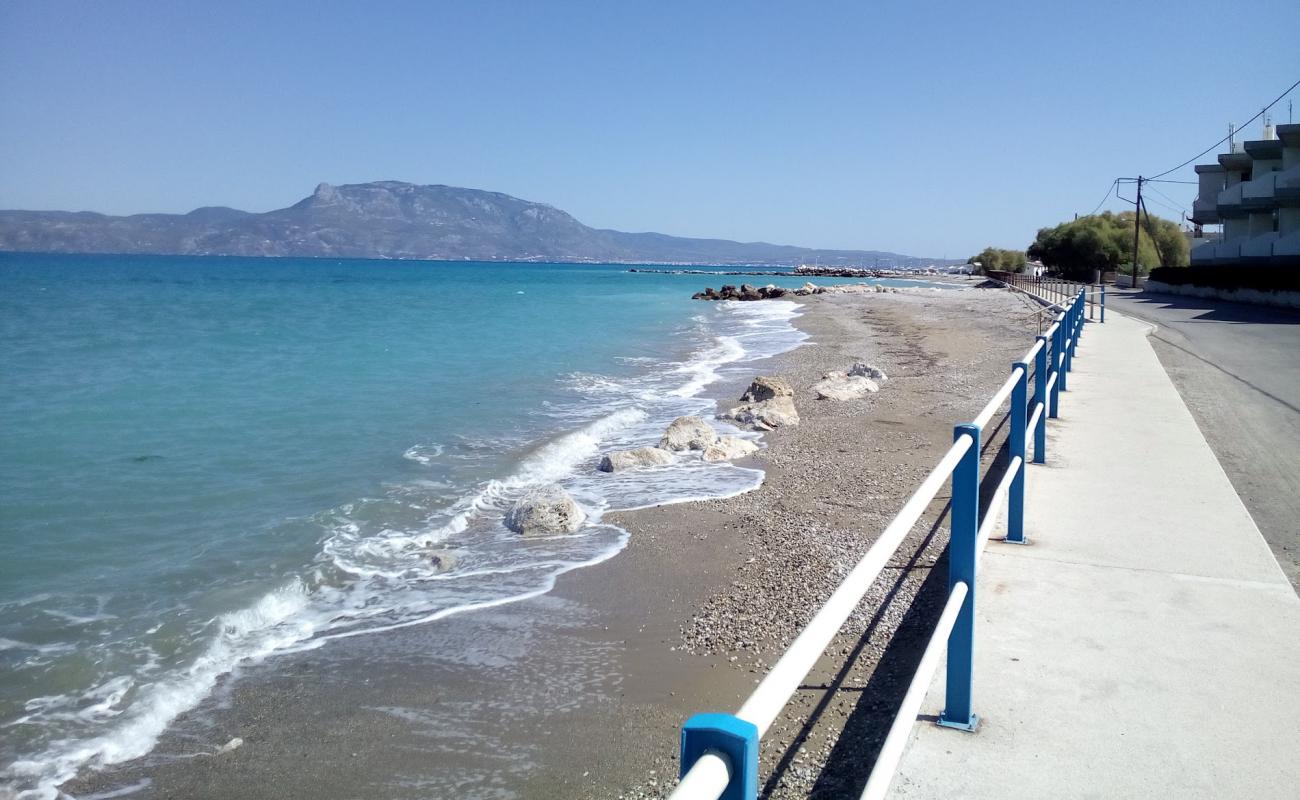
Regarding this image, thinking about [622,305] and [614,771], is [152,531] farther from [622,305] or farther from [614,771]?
[622,305]

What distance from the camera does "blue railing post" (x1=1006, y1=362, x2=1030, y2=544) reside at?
538cm

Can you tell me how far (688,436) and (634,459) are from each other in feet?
3.51

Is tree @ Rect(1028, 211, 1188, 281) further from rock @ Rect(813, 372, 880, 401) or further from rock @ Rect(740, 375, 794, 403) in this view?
rock @ Rect(740, 375, 794, 403)

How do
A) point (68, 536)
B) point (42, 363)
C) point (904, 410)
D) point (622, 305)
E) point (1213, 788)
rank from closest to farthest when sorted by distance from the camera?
point (1213, 788) < point (68, 536) < point (904, 410) < point (42, 363) < point (622, 305)

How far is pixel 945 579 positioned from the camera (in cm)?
575

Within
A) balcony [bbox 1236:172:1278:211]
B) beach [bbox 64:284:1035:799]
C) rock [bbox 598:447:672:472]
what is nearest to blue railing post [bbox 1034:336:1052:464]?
beach [bbox 64:284:1035:799]

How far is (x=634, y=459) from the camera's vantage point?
36.0ft

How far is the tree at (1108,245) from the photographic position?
67438 mm

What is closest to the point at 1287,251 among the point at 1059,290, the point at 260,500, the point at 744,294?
the point at 1059,290

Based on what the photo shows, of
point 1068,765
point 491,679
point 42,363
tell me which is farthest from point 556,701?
point 42,363

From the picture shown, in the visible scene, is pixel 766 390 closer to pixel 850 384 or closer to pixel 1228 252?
pixel 850 384

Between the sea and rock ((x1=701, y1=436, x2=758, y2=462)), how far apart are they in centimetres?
21

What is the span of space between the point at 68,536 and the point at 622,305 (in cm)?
4764

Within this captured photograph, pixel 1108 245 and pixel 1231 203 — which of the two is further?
pixel 1108 245
